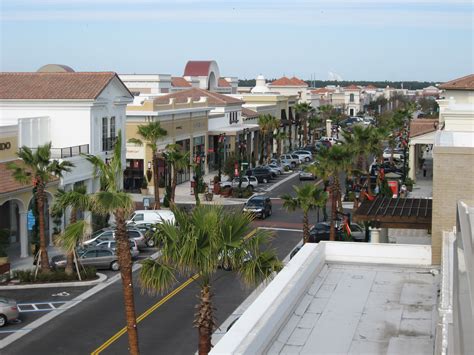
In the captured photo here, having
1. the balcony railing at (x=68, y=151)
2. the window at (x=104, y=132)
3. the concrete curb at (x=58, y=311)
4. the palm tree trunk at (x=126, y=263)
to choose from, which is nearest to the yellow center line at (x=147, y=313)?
the palm tree trunk at (x=126, y=263)

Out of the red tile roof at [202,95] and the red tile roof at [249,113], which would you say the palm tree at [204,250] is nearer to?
the red tile roof at [202,95]

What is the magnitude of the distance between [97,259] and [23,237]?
446cm

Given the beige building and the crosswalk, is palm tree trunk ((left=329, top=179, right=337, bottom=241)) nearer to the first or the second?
the crosswalk

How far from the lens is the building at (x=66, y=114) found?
4269cm

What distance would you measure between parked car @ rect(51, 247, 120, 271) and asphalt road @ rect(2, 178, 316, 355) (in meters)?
2.84

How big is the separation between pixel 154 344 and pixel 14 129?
749 inches

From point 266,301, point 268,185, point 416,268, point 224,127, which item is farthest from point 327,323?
point 224,127

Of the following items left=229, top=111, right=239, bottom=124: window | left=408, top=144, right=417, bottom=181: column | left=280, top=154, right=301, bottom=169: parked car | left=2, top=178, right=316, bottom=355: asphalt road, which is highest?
left=229, top=111, right=239, bottom=124: window

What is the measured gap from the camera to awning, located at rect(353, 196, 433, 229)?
26.1 m

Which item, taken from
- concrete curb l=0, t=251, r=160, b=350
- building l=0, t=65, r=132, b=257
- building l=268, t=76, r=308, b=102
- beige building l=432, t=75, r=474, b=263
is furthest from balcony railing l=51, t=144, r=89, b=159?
building l=268, t=76, r=308, b=102

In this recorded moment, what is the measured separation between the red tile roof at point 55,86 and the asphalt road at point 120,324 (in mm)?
15895

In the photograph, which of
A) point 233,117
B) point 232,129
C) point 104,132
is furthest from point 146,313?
point 233,117

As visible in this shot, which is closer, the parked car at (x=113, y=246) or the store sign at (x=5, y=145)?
the parked car at (x=113, y=246)

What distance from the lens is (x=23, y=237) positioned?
3697 centimetres
